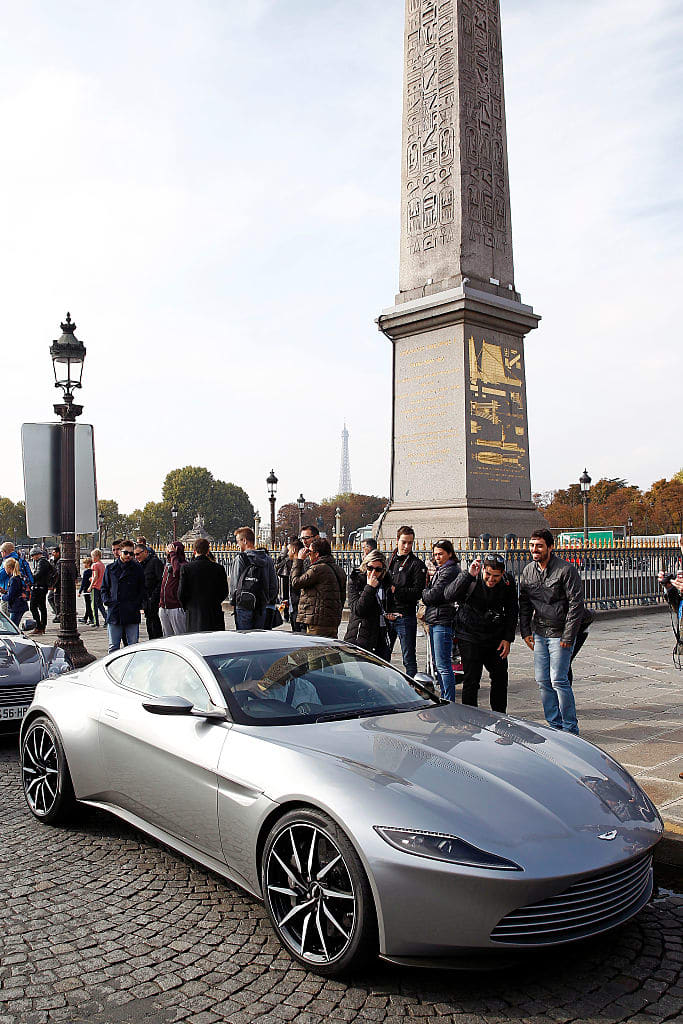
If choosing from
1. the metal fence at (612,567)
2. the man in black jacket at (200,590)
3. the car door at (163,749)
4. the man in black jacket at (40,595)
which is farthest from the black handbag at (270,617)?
the man in black jacket at (40,595)

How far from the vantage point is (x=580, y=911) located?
11.0ft

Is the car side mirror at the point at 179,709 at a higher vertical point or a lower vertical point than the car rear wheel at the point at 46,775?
higher

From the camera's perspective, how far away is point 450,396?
18.3 m

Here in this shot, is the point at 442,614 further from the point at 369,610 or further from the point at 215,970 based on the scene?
the point at 215,970

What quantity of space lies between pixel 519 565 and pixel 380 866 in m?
13.5

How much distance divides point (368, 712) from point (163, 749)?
1.08 m

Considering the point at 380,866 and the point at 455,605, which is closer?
the point at 380,866

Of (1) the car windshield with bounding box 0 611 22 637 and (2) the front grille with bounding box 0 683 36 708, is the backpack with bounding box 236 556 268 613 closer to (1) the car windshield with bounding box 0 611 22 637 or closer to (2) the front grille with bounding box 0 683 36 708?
(1) the car windshield with bounding box 0 611 22 637

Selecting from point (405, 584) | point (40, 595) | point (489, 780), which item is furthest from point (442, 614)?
point (40, 595)

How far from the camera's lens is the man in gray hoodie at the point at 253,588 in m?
10.3

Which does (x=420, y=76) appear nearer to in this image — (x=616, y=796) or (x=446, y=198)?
(x=446, y=198)

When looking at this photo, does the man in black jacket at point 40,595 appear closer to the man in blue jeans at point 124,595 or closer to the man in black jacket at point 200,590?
the man in blue jeans at point 124,595

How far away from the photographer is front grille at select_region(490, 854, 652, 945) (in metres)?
3.21

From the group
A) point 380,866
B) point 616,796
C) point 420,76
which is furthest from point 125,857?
point 420,76
